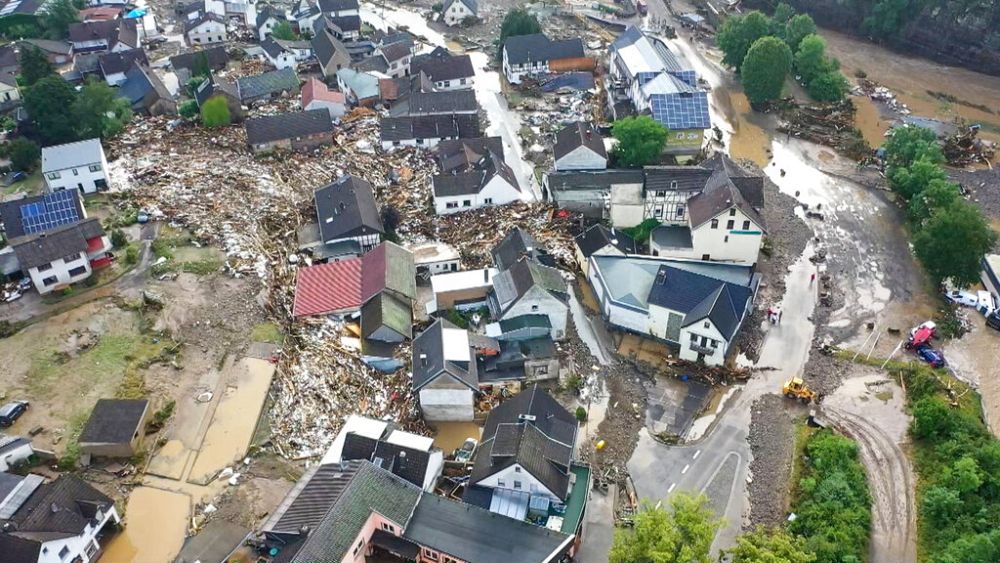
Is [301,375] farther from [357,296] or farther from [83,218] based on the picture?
[83,218]

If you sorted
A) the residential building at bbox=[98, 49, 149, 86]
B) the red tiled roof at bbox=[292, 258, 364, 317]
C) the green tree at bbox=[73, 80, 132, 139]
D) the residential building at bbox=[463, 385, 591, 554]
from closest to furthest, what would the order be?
1. the residential building at bbox=[463, 385, 591, 554]
2. the red tiled roof at bbox=[292, 258, 364, 317]
3. the green tree at bbox=[73, 80, 132, 139]
4. the residential building at bbox=[98, 49, 149, 86]

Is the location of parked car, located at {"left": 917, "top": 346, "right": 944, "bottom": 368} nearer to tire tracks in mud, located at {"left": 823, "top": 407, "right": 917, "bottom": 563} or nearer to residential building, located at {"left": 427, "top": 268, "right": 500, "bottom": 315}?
tire tracks in mud, located at {"left": 823, "top": 407, "right": 917, "bottom": 563}

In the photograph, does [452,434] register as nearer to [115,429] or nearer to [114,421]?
[115,429]

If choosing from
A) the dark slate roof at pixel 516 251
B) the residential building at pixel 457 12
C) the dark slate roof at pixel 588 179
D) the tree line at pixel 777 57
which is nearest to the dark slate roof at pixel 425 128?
the dark slate roof at pixel 588 179

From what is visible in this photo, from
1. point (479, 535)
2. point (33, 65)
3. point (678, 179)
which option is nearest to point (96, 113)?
point (33, 65)

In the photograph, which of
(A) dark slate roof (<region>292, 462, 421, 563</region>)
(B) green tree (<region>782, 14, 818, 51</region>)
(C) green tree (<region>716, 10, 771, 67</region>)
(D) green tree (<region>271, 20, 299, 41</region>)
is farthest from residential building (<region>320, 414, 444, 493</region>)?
(B) green tree (<region>782, 14, 818, 51</region>)

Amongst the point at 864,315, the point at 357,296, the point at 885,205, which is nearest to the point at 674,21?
the point at 885,205
